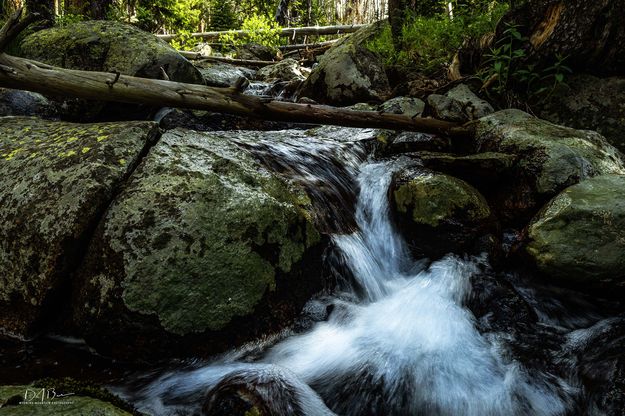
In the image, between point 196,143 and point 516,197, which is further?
point 516,197

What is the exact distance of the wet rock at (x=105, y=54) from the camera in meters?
5.67

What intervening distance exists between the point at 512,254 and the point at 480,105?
297cm

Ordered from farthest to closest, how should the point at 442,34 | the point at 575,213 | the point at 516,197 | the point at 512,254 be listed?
the point at 442,34
the point at 516,197
the point at 512,254
the point at 575,213

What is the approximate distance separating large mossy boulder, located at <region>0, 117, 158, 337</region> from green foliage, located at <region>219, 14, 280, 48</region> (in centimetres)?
1373

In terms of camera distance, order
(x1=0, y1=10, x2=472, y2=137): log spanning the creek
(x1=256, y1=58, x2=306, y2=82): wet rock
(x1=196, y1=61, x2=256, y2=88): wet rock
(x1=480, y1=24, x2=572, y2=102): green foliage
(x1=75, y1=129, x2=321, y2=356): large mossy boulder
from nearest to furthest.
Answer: (x1=75, y1=129, x2=321, y2=356): large mossy boulder < (x1=0, y1=10, x2=472, y2=137): log spanning the creek < (x1=480, y1=24, x2=572, y2=102): green foliage < (x1=196, y1=61, x2=256, y2=88): wet rock < (x1=256, y1=58, x2=306, y2=82): wet rock

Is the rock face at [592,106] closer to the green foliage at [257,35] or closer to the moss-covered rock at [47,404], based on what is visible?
the moss-covered rock at [47,404]

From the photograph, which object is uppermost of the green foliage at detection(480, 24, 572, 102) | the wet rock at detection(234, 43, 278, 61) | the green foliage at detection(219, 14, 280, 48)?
the green foliage at detection(219, 14, 280, 48)

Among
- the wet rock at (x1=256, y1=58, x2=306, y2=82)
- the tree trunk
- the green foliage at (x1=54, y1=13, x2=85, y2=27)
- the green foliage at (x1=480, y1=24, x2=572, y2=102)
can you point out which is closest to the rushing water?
the green foliage at (x1=480, y1=24, x2=572, y2=102)

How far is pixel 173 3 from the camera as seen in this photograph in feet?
46.1

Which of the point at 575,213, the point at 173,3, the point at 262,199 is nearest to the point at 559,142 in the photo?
the point at 575,213

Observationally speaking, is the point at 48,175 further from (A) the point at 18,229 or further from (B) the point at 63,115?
(B) the point at 63,115

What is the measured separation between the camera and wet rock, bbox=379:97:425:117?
606cm

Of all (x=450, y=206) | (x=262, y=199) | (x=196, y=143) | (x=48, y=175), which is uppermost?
(x=196, y=143)

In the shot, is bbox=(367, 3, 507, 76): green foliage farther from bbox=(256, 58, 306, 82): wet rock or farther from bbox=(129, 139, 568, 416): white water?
bbox=(129, 139, 568, 416): white water
